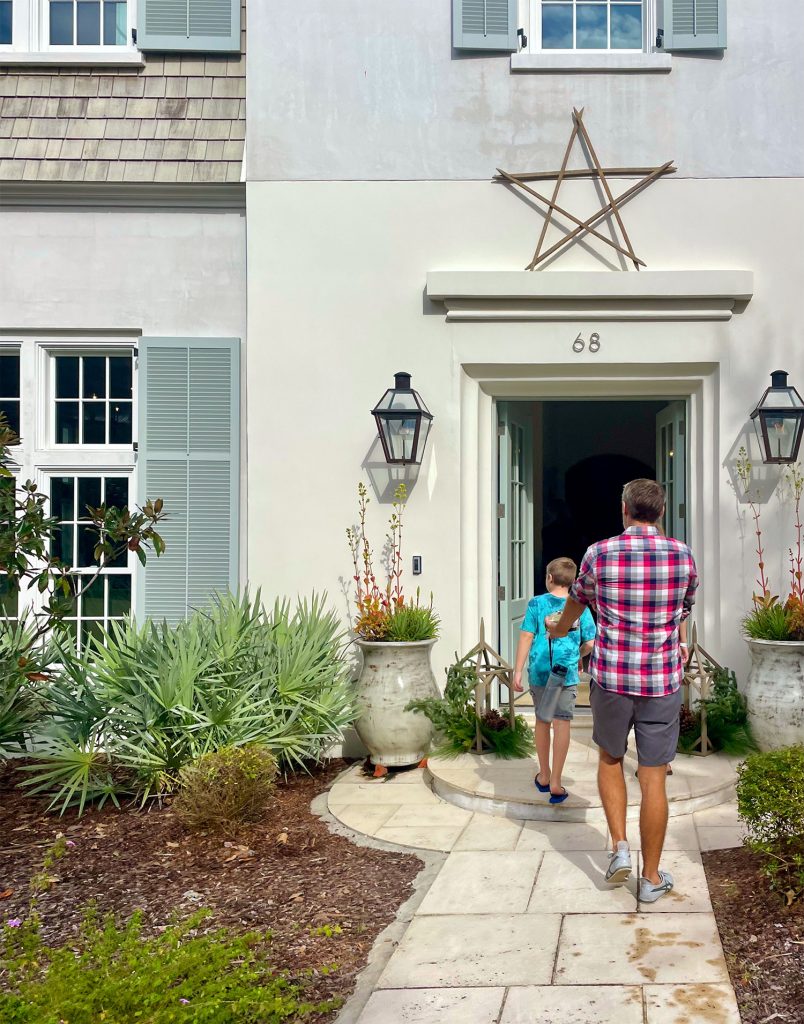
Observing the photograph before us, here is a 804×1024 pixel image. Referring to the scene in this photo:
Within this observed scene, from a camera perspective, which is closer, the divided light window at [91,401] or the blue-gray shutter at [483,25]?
the blue-gray shutter at [483,25]

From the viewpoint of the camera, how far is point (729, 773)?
5.49 m

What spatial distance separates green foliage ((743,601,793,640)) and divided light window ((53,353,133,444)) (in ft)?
14.0

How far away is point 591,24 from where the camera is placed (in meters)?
6.75

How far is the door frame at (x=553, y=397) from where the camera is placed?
21.4 feet

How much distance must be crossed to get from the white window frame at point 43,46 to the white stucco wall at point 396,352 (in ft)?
4.57

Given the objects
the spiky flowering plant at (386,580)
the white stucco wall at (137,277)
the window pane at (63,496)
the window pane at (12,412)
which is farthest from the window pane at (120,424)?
the spiky flowering plant at (386,580)

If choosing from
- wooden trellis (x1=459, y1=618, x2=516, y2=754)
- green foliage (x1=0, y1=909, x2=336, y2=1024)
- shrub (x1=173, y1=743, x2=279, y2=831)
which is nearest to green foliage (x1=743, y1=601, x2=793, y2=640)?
wooden trellis (x1=459, y1=618, x2=516, y2=754)

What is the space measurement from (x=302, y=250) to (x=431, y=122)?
3.93 feet

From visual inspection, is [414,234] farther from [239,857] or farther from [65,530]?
[239,857]

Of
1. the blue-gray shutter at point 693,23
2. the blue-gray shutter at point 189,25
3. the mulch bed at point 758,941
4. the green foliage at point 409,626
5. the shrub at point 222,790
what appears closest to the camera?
Answer: the mulch bed at point 758,941

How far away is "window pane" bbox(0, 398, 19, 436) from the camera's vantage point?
690 centimetres

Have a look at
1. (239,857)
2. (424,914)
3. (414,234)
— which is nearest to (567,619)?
(424,914)

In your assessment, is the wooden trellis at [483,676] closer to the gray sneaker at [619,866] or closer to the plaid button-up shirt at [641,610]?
the gray sneaker at [619,866]

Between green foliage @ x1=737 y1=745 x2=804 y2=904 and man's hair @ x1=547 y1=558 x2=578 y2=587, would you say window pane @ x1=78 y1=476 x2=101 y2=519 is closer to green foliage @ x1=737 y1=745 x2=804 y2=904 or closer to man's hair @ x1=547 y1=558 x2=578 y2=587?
man's hair @ x1=547 y1=558 x2=578 y2=587
